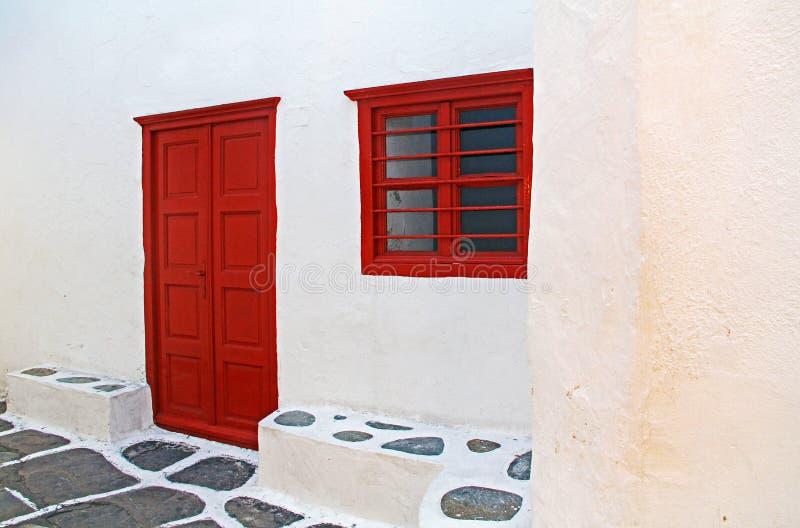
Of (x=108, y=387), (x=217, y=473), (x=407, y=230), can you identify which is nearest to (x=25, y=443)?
(x=108, y=387)

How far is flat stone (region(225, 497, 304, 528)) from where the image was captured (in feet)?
10.5

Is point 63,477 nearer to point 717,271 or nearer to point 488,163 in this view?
point 488,163

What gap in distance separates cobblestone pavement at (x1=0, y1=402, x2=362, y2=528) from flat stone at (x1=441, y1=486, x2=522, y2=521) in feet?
Result: 2.61

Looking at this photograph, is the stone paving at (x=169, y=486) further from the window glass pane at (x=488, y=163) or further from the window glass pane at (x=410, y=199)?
the window glass pane at (x=488, y=163)

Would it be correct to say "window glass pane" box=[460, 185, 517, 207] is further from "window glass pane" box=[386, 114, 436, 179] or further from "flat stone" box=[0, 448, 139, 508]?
"flat stone" box=[0, 448, 139, 508]

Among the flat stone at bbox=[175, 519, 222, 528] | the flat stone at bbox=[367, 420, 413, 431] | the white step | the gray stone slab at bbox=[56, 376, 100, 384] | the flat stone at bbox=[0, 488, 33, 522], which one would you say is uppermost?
the gray stone slab at bbox=[56, 376, 100, 384]

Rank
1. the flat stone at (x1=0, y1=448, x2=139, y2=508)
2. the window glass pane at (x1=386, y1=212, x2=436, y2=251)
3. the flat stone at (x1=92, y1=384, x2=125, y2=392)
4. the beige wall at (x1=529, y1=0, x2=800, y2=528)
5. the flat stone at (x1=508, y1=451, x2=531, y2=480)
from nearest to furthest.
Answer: the beige wall at (x1=529, y1=0, x2=800, y2=528) < the flat stone at (x1=508, y1=451, x2=531, y2=480) < the flat stone at (x1=0, y1=448, x2=139, y2=508) < the window glass pane at (x1=386, y1=212, x2=436, y2=251) < the flat stone at (x1=92, y1=384, x2=125, y2=392)

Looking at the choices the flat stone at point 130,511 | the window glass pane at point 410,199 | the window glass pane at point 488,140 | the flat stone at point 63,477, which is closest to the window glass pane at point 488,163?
the window glass pane at point 488,140

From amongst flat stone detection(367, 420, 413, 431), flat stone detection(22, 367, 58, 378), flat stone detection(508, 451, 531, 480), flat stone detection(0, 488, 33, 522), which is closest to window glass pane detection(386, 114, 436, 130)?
flat stone detection(367, 420, 413, 431)

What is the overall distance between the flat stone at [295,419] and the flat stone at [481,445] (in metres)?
1.06

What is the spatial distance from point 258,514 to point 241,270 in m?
1.71

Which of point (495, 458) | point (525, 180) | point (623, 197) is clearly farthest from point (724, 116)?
point (495, 458)

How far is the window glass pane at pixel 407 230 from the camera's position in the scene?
3781 millimetres

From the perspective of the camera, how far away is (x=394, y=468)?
121 inches
